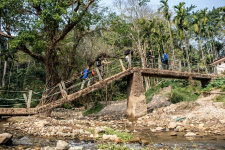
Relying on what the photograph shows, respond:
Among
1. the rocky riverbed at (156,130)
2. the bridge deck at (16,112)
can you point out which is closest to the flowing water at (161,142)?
the rocky riverbed at (156,130)

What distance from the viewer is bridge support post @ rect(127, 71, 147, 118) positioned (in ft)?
44.7

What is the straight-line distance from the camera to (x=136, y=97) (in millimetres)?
13836

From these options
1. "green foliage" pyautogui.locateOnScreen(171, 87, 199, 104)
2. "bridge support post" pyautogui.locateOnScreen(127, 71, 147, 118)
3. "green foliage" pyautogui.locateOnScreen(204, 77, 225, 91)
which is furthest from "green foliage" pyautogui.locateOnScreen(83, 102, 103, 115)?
"green foliage" pyautogui.locateOnScreen(204, 77, 225, 91)

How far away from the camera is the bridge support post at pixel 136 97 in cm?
1362

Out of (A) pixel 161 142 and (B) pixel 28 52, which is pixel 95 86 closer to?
(B) pixel 28 52

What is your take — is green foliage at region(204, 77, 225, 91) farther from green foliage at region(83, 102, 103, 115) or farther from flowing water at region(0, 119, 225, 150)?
flowing water at region(0, 119, 225, 150)

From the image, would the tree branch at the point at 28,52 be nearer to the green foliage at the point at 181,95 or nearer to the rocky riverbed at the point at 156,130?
the rocky riverbed at the point at 156,130

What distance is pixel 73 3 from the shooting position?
14.1 m

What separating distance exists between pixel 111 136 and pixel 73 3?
10.4 meters

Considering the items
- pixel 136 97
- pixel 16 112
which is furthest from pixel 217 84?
pixel 16 112

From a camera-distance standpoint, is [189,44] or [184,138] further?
[189,44]

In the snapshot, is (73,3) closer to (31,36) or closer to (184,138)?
(31,36)

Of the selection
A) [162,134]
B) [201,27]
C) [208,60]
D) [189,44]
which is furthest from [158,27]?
[162,134]

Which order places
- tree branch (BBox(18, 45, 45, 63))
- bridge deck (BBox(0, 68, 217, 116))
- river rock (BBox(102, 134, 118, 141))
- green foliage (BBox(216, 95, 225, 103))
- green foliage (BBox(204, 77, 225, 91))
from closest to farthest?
river rock (BBox(102, 134, 118, 141)) < bridge deck (BBox(0, 68, 217, 116)) < tree branch (BBox(18, 45, 45, 63)) < green foliage (BBox(216, 95, 225, 103)) < green foliage (BBox(204, 77, 225, 91))
